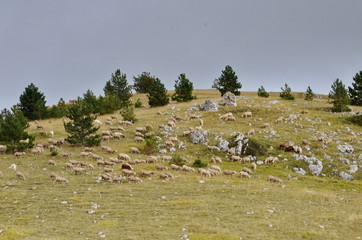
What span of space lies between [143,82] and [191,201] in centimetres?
9574

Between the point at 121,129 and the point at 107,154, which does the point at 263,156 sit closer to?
the point at 107,154

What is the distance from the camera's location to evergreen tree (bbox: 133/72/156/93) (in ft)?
378

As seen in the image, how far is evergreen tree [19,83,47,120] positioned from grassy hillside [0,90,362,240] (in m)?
28.1

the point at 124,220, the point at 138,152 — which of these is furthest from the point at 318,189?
the point at 138,152

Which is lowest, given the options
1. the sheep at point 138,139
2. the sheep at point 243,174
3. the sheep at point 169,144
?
the sheep at point 243,174

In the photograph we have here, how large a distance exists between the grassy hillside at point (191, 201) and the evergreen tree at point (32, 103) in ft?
92.2

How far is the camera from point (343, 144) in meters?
42.9

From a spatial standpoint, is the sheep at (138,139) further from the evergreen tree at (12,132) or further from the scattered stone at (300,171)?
the scattered stone at (300,171)

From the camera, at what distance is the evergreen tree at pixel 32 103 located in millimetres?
68938

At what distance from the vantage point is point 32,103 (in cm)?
7100

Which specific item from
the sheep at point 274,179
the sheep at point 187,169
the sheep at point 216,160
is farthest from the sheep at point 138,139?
the sheep at point 274,179

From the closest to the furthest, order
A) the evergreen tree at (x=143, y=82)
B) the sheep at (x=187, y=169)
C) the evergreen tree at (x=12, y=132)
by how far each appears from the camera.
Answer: the sheep at (x=187, y=169) < the evergreen tree at (x=12, y=132) < the evergreen tree at (x=143, y=82)

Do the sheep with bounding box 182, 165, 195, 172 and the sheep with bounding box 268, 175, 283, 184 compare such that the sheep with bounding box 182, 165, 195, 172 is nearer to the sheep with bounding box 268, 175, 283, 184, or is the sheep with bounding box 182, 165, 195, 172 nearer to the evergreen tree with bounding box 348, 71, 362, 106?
the sheep with bounding box 268, 175, 283, 184

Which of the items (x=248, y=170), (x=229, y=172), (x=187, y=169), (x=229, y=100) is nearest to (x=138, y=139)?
(x=187, y=169)
